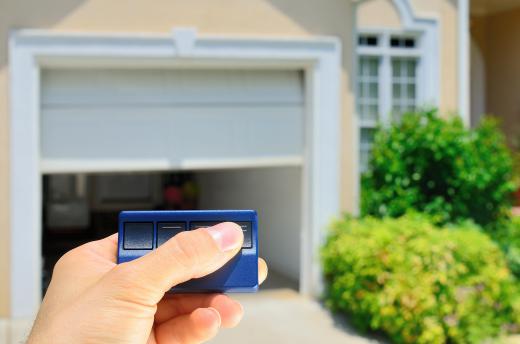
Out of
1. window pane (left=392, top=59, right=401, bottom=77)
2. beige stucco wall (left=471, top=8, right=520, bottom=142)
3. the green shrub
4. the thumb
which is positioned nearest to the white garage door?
window pane (left=392, top=59, right=401, bottom=77)

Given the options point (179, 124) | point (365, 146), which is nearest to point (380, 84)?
point (365, 146)

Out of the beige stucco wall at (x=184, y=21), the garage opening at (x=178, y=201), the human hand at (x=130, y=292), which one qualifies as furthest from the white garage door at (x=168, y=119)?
the human hand at (x=130, y=292)

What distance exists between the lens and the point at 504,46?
13273 millimetres

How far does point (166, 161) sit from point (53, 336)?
6.95m

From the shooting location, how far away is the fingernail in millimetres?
1483

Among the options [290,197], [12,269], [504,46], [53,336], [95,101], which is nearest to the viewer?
[53,336]

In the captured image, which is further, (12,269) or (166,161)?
(166,161)

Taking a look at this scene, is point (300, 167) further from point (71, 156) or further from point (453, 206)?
point (71, 156)

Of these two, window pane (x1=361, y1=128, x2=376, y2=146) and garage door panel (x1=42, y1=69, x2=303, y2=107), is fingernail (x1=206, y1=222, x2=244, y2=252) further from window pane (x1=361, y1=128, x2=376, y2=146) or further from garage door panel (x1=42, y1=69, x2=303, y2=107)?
window pane (x1=361, y1=128, x2=376, y2=146)

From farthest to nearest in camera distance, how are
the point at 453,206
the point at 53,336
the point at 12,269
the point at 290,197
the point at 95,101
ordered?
1. the point at 290,197
2. the point at 453,206
3. the point at 95,101
4. the point at 12,269
5. the point at 53,336

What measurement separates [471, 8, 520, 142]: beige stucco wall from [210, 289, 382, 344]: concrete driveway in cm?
624

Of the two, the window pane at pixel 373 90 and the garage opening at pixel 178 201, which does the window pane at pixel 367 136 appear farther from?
the garage opening at pixel 178 201

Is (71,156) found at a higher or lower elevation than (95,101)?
lower

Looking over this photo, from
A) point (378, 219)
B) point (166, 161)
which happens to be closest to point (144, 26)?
point (166, 161)
